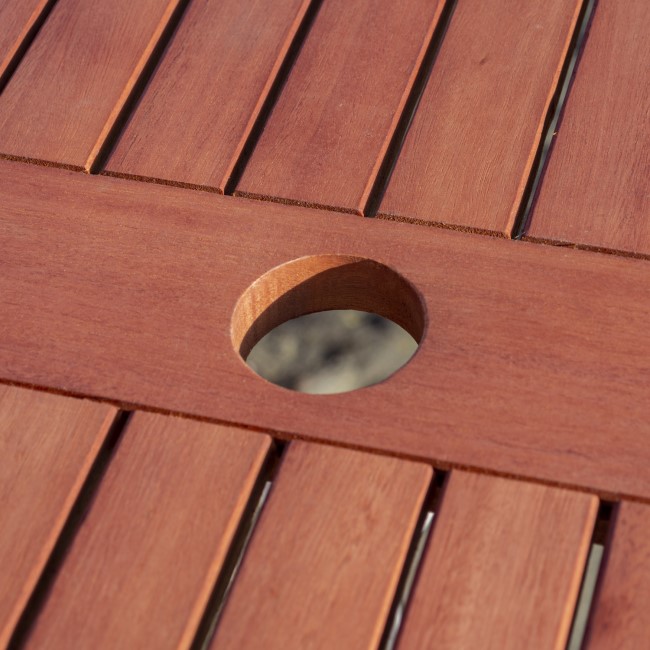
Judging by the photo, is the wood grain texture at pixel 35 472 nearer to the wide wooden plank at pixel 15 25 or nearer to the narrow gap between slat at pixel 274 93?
the narrow gap between slat at pixel 274 93

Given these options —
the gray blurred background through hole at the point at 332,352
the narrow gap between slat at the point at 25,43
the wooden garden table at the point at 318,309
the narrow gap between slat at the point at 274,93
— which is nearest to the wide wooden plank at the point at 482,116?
the wooden garden table at the point at 318,309

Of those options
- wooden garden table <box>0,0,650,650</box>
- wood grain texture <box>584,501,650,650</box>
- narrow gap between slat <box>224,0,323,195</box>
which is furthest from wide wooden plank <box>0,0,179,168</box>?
wood grain texture <box>584,501,650,650</box>

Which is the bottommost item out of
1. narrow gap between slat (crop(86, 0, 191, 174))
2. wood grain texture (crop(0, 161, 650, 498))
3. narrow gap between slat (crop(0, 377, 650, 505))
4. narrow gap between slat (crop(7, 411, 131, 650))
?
narrow gap between slat (crop(7, 411, 131, 650))

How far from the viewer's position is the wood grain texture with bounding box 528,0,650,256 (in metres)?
1.19

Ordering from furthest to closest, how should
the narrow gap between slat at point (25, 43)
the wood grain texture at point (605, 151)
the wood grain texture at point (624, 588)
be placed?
the narrow gap between slat at point (25, 43) → the wood grain texture at point (605, 151) → the wood grain texture at point (624, 588)

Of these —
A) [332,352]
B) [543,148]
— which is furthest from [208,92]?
[332,352]

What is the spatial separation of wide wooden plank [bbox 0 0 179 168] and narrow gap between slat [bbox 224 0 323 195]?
176 millimetres

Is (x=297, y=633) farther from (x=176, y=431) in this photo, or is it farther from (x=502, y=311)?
(x=502, y=311)

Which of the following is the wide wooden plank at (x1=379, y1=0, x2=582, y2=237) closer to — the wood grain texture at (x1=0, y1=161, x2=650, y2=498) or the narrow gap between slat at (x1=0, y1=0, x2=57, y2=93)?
the wood grain texture at (x1=0, y1=161, x2=650, y2=498)

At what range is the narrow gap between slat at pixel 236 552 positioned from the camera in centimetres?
95

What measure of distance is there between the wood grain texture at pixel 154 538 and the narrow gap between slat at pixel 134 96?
39 cm

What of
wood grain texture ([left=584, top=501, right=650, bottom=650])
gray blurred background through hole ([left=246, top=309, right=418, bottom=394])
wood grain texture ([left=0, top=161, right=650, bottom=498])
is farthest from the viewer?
gray blurred background through hole ([left=246, top=309, right=418, bottom=394])

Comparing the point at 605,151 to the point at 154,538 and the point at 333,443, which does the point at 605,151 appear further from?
the point at 154,538

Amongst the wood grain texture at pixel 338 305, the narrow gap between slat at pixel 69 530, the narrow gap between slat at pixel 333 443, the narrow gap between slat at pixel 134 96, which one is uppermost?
the narrow gap between slat at pixel 134 96
